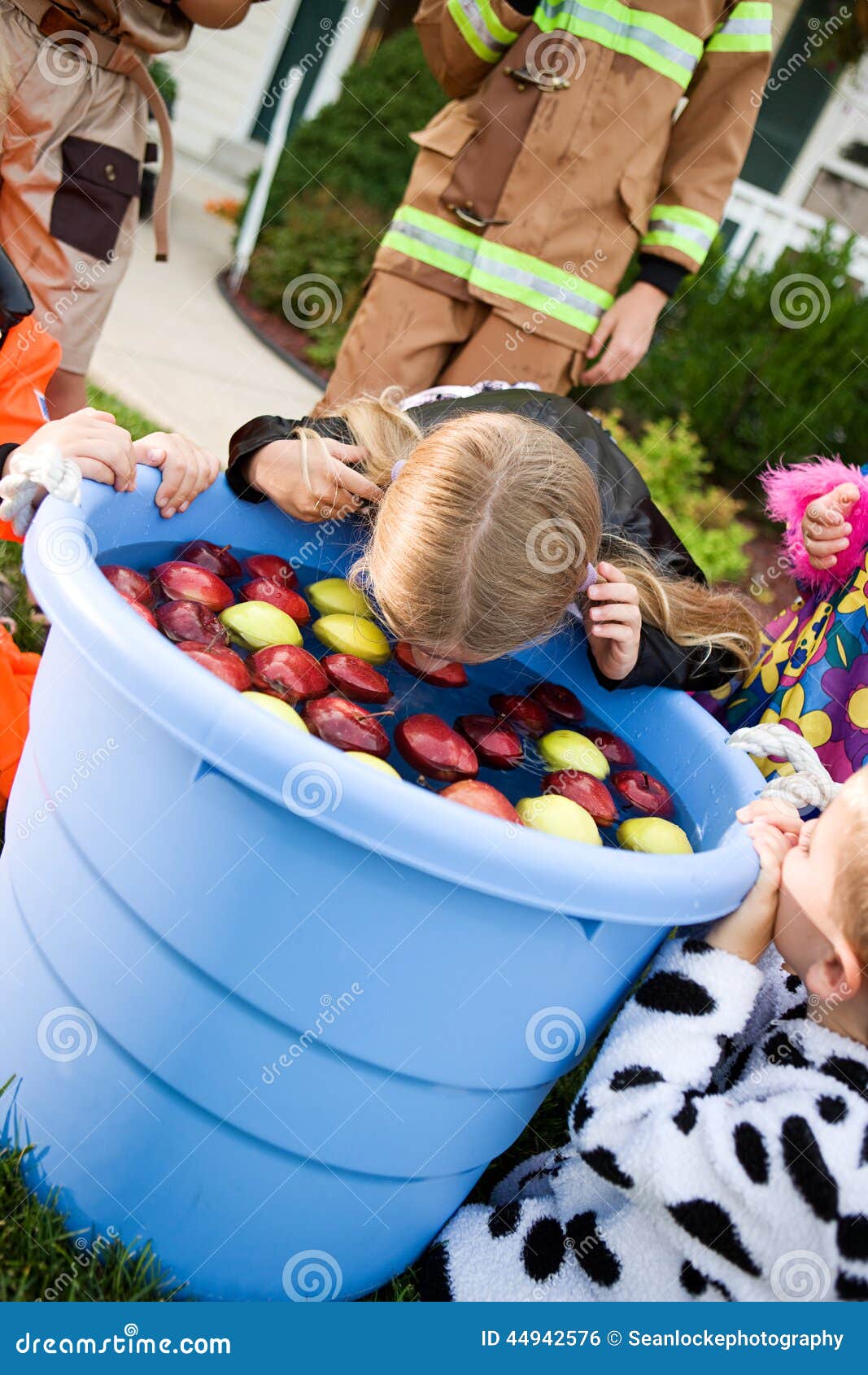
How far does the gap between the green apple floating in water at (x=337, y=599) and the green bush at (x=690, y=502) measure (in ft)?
9.84

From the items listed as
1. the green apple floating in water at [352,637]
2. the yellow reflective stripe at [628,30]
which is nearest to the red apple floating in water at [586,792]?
the green apple floating in water at [352,637]

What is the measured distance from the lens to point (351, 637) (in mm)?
1740

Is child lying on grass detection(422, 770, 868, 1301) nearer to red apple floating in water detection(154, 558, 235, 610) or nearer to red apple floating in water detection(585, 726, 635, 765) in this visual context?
red apple floating in water detection(585, 726, 635, 765)

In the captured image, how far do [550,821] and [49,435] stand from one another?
848 millimetres

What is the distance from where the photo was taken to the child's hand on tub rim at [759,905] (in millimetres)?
1344

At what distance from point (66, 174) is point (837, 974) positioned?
2.20 m

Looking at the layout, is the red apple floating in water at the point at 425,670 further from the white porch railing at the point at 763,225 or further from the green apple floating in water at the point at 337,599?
the white porch railing at the point at 763,225

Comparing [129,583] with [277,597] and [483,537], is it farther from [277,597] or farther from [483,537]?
[483,537]

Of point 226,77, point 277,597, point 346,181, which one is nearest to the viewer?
point 277,597

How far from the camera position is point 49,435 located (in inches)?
57.6

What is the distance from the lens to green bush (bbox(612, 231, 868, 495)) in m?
5.59

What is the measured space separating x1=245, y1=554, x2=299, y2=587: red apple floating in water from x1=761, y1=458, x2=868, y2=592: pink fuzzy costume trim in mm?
1012

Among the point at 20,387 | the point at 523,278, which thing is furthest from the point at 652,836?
the point at 523,278

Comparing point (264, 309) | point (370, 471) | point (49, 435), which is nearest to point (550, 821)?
point (370, 471)
